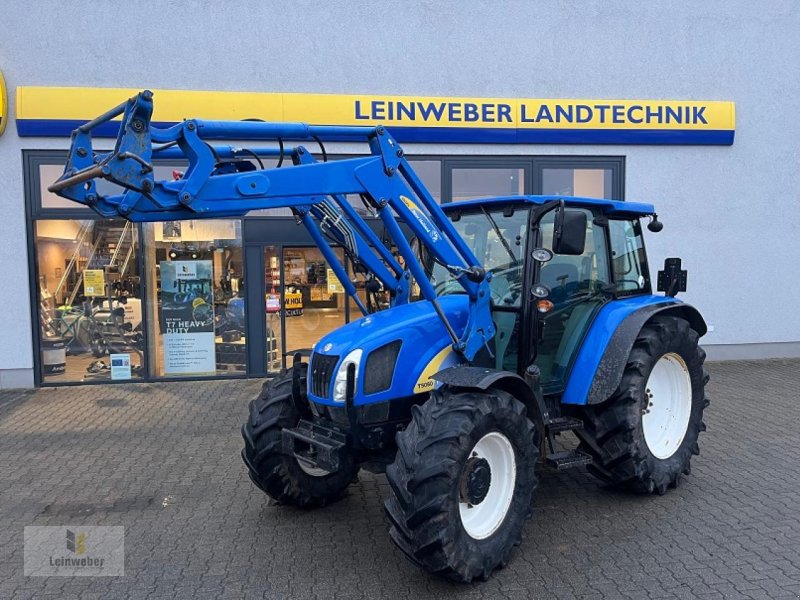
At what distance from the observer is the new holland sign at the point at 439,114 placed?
332 inches

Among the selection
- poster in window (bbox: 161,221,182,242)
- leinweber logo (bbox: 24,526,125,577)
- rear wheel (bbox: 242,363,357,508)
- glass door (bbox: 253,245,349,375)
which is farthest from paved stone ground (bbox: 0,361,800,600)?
poster in window (bbox: 161,221,182,242)

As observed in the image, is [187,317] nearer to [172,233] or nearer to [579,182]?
[172,233]

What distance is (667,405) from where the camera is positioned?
5047 mm

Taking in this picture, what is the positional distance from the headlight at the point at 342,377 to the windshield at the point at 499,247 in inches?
46.2

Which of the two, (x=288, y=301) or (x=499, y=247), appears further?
(x=288, y=301)

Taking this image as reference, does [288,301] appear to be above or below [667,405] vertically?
above

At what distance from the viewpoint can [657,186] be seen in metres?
9.67

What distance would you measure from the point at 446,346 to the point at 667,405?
2238mm

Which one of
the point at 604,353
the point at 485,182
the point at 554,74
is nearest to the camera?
the point at 604,353

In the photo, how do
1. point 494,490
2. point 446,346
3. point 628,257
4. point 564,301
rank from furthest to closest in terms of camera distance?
point 628,257, point 564,301, point 446,346, point 494,490

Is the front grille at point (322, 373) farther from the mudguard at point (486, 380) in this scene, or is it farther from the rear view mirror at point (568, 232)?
the rear view mirror at point (568, 232)

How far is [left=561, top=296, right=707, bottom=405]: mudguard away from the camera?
14.1ft

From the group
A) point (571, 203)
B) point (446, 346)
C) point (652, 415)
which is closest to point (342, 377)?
point (446, 346)

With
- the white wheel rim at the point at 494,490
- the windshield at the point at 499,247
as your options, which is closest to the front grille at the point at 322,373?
the white wheel rim at the point at 494,490
